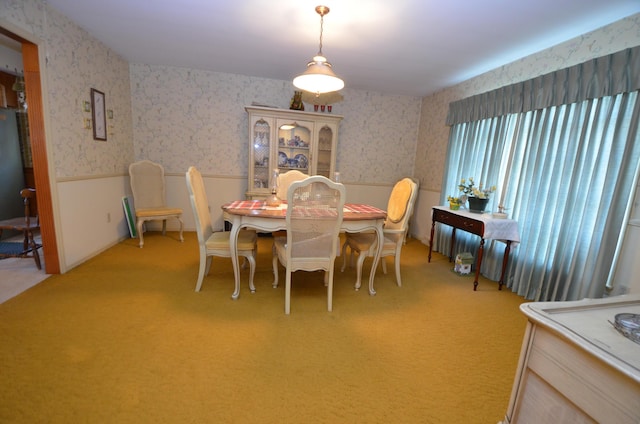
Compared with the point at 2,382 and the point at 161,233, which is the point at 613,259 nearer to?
the point at 2,382

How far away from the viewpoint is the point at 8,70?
323 centimetres

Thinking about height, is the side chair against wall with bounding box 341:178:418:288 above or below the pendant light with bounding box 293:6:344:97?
below

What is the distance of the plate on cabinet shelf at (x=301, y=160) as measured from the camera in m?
4.06

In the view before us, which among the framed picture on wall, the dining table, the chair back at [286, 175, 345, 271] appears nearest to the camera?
the chair back at [286, 175, 345, 271]

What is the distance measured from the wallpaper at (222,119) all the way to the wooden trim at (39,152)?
1.58 m

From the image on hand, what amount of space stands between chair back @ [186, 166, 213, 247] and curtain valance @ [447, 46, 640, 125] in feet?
10.3

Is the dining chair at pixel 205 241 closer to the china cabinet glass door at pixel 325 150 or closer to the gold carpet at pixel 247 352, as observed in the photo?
the gold carpet at pixel 247 352

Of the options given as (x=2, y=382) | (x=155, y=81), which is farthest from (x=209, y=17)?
(x=2, y=382)

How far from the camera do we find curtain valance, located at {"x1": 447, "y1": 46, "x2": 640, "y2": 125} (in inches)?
75.1

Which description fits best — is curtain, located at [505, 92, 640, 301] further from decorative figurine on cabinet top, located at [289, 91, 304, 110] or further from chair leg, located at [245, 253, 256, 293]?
decorative figurine on cabinet top, located at [289, 91, 304, 110]

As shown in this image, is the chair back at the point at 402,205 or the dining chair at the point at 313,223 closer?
the dining chair at the point at 313,223

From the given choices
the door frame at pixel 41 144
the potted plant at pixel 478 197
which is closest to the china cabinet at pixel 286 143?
the potted plant at pixel 478 197

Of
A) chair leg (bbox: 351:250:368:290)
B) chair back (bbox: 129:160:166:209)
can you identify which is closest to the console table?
chair leg (bbox: 351:250:368:290)

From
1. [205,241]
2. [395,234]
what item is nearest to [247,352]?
[205,241]
